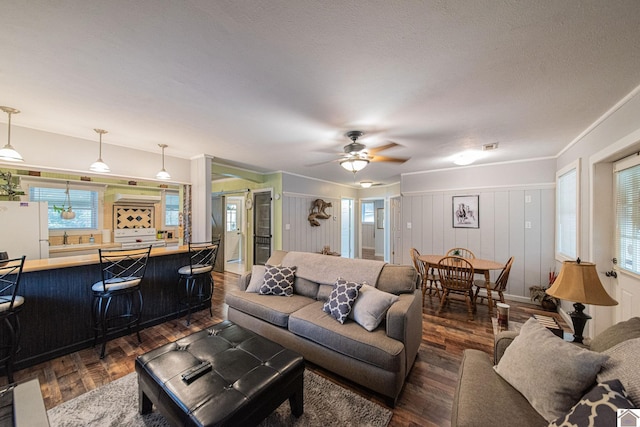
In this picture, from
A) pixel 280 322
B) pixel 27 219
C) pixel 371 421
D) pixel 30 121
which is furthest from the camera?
pixel 27 219

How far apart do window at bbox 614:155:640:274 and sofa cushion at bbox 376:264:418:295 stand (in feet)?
6.21

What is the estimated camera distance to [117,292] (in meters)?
2.54

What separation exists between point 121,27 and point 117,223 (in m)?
4.66

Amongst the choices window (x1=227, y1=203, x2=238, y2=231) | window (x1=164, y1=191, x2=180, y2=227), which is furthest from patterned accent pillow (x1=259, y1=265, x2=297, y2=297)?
window (x1=227, y1=203, x2=238, y2=231)

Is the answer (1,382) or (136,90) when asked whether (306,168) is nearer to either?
(136,90)

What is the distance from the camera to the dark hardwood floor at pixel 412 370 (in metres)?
1.82

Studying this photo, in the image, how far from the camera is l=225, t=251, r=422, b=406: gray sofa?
6.02 ft

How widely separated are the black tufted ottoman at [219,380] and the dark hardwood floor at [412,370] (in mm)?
719

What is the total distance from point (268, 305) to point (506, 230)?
4.41 metres

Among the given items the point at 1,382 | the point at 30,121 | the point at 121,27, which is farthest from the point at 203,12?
the point at 1,382

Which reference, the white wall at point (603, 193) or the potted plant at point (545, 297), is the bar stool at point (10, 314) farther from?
the potted plant at point (545, 297)

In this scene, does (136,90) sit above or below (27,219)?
above

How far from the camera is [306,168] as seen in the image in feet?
16.5

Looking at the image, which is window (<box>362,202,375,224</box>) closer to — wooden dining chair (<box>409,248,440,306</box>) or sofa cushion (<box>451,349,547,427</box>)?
wooden dining chair (<box>409,248,440,306</box>)
